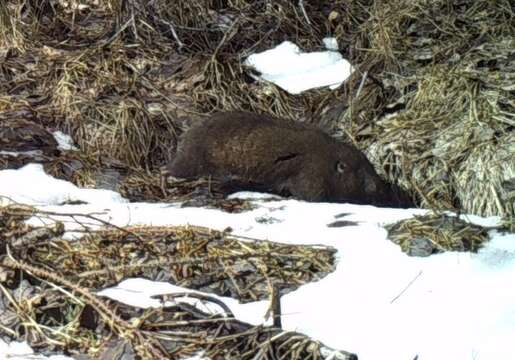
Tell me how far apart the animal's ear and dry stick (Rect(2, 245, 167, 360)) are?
9.72ft

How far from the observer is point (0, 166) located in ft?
19.3

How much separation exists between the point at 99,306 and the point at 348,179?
3.15 metres

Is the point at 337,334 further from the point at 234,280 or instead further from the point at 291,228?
the point at 291,228

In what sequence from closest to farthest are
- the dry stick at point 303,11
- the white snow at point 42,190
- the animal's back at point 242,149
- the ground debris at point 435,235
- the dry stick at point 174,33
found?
the ground debris at point 435,235
the white snow at point 42,190
the animal's back at point 242,149
the dry stick at point 174,33
the dry stick at point 303,11

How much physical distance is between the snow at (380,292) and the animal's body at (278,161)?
48.3 inches

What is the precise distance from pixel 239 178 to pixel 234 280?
7.43 feet

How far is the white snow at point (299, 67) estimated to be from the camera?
7.27 meters

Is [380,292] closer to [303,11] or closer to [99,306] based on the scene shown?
[99,306]

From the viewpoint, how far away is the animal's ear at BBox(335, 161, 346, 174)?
20.3 feet

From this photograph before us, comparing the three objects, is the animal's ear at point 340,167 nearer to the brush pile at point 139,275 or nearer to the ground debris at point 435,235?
the ground debris at point 435,235

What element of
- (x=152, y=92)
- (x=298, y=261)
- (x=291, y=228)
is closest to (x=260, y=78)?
(x=152, y=92)

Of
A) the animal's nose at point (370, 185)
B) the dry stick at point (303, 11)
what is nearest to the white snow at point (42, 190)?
the animal's nose at point (370, 185)

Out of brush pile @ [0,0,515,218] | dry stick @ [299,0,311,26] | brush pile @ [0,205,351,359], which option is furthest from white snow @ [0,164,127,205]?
dry stick @ [299,0,311,26]

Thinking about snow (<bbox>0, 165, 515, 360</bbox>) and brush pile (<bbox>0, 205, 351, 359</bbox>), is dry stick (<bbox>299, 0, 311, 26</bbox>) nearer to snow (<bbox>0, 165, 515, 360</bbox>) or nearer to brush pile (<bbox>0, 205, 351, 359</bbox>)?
snow (<bbox>0, 165, 515, 360</bbox>)
